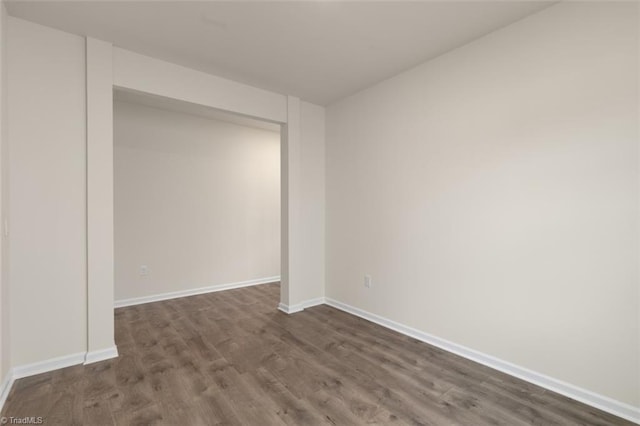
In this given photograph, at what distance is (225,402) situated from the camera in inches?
75.7

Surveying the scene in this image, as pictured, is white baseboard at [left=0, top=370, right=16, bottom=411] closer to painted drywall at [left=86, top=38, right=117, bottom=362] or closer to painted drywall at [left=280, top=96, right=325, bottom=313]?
painted drywall at [left=86, top=38, right=117, bottom=362]

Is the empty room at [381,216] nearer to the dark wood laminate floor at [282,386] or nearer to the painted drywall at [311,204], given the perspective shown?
the dark wood laminate floor at [282,386]

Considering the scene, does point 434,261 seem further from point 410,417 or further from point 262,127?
point 262,127

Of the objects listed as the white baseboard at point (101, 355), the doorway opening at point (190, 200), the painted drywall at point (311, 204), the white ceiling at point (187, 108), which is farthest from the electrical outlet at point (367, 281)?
the white baseboard at point (101, 355)

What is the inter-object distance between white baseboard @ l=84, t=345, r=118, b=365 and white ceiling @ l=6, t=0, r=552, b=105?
8.40 feet

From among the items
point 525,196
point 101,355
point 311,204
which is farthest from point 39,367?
point 525,196

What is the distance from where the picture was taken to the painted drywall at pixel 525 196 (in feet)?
5.90

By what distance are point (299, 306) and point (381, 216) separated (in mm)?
1534

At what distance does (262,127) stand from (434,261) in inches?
135

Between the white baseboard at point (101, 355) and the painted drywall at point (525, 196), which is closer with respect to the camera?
the painted drywall at point (525, 196)

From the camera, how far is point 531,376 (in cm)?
213

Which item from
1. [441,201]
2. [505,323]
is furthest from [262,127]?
[505,323]

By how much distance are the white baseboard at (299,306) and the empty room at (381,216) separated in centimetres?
18

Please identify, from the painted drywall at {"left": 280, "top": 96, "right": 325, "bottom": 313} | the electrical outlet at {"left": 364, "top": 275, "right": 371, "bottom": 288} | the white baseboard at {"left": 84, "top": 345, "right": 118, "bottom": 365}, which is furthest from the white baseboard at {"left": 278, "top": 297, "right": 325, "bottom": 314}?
the white baseboard at {"left": 84, "top": 345, "right": 118, "bottom": 365}
